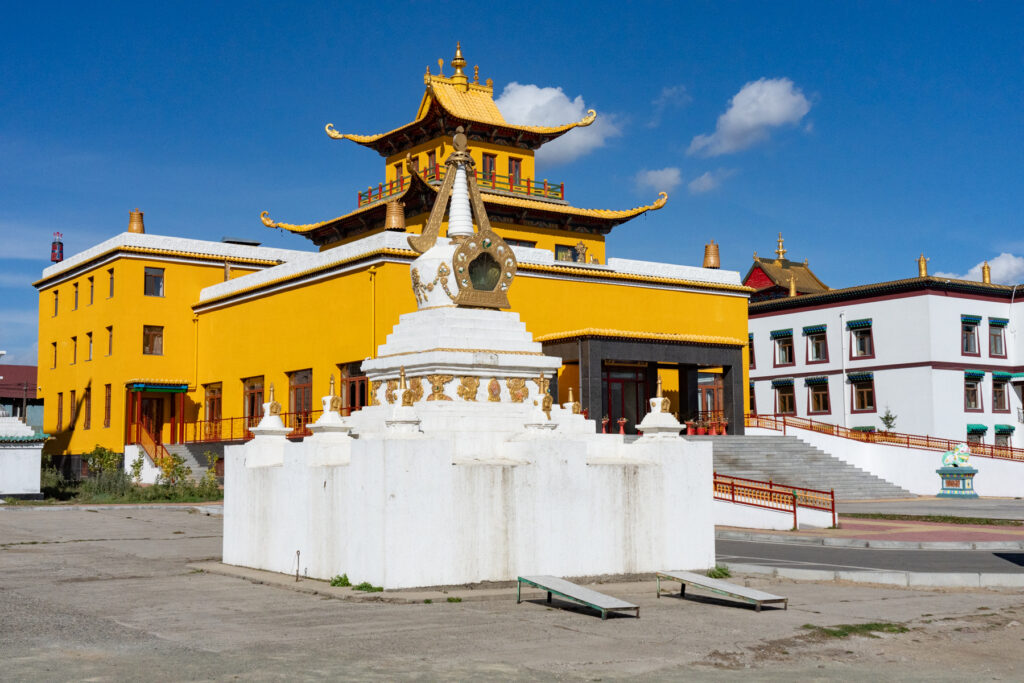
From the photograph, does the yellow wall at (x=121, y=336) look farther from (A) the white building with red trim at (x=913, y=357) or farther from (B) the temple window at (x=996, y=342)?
(B) the temple window at (x=996, y=342)

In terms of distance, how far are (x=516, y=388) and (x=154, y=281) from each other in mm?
33381

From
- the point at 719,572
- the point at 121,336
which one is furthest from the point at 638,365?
the point at 719,572

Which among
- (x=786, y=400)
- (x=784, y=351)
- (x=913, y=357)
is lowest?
(x=786, y=400)

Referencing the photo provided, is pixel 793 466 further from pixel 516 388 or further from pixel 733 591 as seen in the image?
pixel 733 591

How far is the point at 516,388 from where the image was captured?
17.0 m

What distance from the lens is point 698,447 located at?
15.9 meters

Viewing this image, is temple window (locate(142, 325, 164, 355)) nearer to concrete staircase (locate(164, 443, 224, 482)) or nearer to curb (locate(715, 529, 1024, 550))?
concrete staircase (locate(164, 443, 224, 482))

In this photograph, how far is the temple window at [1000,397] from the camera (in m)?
53.8

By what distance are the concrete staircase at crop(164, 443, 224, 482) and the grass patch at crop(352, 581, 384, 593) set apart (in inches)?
1154

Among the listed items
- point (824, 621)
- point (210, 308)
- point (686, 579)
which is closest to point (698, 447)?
point (686, 579)

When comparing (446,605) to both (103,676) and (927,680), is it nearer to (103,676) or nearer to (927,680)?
(103,676)

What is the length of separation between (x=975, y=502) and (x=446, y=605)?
95.9ft

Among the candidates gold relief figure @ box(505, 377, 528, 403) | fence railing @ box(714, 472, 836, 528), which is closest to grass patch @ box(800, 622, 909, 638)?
gold relief figure @ box(505, 377, 528, 403)

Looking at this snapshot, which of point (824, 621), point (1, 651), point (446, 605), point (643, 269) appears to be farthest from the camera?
point (643, 269)
